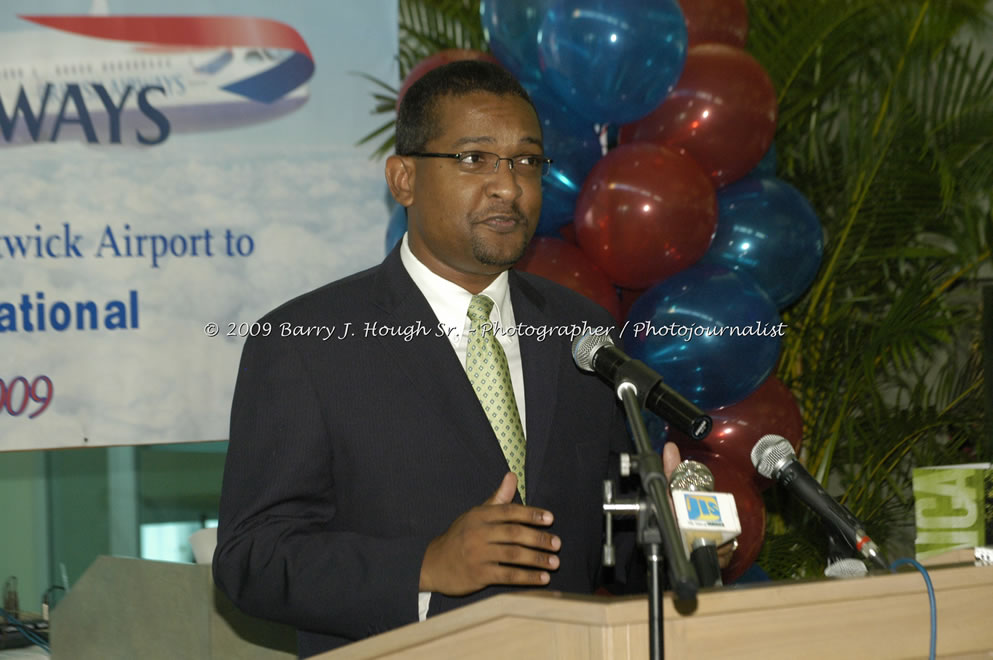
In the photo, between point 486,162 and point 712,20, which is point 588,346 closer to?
point 486,162

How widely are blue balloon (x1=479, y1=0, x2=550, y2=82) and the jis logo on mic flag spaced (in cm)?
227

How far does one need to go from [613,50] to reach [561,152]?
40 centimetres

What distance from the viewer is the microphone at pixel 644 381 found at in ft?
4.89

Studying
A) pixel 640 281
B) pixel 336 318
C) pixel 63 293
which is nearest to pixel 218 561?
pixel 336 318

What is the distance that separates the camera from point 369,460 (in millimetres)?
2088

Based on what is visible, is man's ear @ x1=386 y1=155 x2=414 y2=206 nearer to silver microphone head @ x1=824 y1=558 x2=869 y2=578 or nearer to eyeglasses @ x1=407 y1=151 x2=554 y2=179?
eyeglasses @ x1=407 y1=151 x2=554 y2=179

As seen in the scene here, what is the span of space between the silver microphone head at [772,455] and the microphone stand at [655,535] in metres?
0.26

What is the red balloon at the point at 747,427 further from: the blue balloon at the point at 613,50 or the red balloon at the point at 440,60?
the red balloon at the point at 440,60

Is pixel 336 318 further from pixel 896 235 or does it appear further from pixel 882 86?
pixel 882 86

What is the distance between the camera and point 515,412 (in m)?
2.20

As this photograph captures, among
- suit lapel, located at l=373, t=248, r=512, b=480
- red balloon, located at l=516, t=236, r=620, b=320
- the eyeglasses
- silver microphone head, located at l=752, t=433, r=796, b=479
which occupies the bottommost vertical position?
silver microphone head, located at l=752, t=433, r=796, b=479

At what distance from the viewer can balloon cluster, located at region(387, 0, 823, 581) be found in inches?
131

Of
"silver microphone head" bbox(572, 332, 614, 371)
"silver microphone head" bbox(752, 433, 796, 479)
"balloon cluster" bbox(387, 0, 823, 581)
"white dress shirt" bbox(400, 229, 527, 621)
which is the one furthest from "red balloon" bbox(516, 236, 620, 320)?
"silver microphone head" bbox(752, 433, 796, 479)

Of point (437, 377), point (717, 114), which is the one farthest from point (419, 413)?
point (717, 114)
